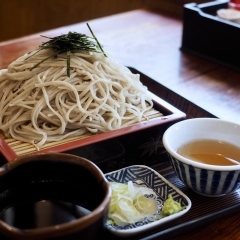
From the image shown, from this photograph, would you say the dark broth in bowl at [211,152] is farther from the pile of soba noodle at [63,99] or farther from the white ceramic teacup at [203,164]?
the pile of soba noodle at [63,99]

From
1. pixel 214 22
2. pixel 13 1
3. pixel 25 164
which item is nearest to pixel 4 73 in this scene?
pixel 25 164

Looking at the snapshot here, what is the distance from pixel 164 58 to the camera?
182 cm

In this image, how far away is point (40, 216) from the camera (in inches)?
34.7

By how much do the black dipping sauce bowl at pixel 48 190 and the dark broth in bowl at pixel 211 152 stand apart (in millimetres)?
266

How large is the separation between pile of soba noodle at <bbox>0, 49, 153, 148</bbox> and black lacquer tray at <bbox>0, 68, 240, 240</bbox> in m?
0.06

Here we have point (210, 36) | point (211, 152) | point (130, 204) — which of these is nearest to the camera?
point (130, 204)

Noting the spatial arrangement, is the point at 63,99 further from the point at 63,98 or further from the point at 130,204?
the point at 130,204

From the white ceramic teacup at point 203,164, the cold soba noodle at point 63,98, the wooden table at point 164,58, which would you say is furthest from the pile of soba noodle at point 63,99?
the wooden table at point 164,58

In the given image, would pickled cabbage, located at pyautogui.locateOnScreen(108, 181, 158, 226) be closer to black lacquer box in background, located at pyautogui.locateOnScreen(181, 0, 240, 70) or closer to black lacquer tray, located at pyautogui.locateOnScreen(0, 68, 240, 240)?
black lacquer tray, located at pyautogui.locateOnScreen(0, 68, 240, 240)

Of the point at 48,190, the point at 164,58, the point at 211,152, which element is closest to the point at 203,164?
the point at 211,152

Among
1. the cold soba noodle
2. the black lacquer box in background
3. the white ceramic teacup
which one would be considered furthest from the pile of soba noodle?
the black lacquer box in background

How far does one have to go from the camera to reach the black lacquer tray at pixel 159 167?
0.91 m

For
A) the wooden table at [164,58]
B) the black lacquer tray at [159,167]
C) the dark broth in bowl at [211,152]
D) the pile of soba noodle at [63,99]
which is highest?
the pile of soba noodle at [63,99]

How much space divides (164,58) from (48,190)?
102 cm
